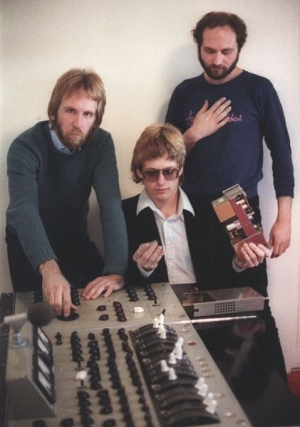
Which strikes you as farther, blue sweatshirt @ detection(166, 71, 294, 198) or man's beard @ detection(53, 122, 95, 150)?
blue sweatshirt @ detection(166, 71, 294, 198)

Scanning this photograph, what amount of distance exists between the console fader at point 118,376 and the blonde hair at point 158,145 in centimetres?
54

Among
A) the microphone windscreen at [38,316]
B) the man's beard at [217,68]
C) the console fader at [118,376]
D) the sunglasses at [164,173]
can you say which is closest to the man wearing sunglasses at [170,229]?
the sunglasses at [164,173]

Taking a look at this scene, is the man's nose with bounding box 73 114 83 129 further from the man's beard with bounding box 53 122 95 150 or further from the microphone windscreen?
the microphone windscreen

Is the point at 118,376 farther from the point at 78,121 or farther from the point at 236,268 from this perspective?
the point at 78,121

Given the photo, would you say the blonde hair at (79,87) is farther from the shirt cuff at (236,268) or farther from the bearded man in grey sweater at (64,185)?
the shirt cuff at (236,268)

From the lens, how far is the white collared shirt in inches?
64.8

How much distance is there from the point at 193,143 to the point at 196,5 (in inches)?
17.3

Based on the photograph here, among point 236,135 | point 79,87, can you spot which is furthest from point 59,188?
point 236,135

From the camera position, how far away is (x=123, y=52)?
5.37ft

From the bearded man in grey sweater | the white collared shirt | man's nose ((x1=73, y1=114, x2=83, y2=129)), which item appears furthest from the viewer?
the white collared shirt

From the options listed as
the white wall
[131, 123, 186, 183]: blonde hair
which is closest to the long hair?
the white wall

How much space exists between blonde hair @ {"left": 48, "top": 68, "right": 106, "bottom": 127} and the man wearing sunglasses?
0.18 metres

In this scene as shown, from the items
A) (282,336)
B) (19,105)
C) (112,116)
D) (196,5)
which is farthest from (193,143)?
(282,336)

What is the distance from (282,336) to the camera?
1.97 m
